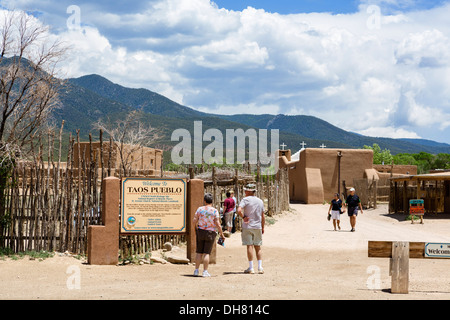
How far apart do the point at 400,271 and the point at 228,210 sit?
28.3 feet

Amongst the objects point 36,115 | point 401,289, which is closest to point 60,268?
point 36,115

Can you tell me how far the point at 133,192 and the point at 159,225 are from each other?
860 mm

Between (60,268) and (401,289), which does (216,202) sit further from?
(401,289)

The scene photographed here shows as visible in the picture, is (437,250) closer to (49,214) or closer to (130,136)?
(49,214)

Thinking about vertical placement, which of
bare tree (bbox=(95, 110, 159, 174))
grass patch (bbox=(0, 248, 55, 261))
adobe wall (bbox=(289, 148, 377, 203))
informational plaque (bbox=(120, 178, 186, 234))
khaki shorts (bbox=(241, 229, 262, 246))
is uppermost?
bare tree (bbox=(95, 110, 159, 174))

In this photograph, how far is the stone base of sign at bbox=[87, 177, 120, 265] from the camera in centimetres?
1034

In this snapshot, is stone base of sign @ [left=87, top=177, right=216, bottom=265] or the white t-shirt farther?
stone base of sign @ [left=87, top=177, right=216, bottom=265]

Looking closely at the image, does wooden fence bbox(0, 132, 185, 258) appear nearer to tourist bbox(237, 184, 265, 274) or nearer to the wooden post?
tourist bbox(237, 184, 265, 274)

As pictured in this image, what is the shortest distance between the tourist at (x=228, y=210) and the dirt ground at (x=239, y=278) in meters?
1.55

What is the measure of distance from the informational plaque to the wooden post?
15.3ft

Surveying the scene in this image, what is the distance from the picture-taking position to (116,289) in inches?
314

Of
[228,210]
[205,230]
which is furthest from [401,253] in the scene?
[228,210]

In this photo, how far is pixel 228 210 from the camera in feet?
52.5

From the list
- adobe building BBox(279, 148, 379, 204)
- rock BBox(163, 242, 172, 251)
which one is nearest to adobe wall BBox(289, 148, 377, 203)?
adobe building BBox(279, 148, 379, 204)
